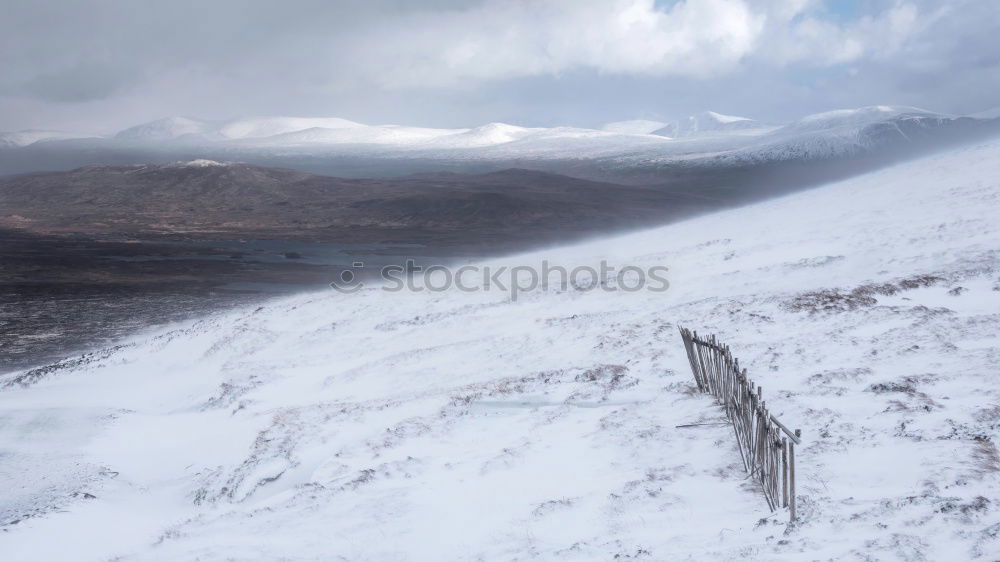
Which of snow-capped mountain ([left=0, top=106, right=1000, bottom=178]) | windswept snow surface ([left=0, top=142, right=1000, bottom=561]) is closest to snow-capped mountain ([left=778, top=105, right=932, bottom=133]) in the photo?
snow-capped mountain ([left=0, top=106, right=1000, bottom=178])

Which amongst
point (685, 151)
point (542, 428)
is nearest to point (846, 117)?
point (685, 151)

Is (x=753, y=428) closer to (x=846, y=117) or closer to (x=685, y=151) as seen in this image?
(x=685, y=151)

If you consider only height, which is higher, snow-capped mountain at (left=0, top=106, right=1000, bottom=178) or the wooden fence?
snow-capped mountain at (left=0, top=106, right=1000, bottom=178)

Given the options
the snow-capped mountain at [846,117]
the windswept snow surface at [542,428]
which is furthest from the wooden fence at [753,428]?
the snow-capped mountain at [846,117]

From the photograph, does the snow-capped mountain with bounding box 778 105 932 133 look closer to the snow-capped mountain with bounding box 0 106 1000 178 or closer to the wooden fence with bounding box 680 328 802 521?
the snow-capped mountain with bounding box 0 106 1000 178

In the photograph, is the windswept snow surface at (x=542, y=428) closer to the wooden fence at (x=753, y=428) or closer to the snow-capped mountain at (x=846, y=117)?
the wooden fence at (x=753, y=428)

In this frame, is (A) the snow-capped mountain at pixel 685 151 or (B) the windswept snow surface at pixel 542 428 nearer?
(B) the windswept snow surface at pixel 542 428
